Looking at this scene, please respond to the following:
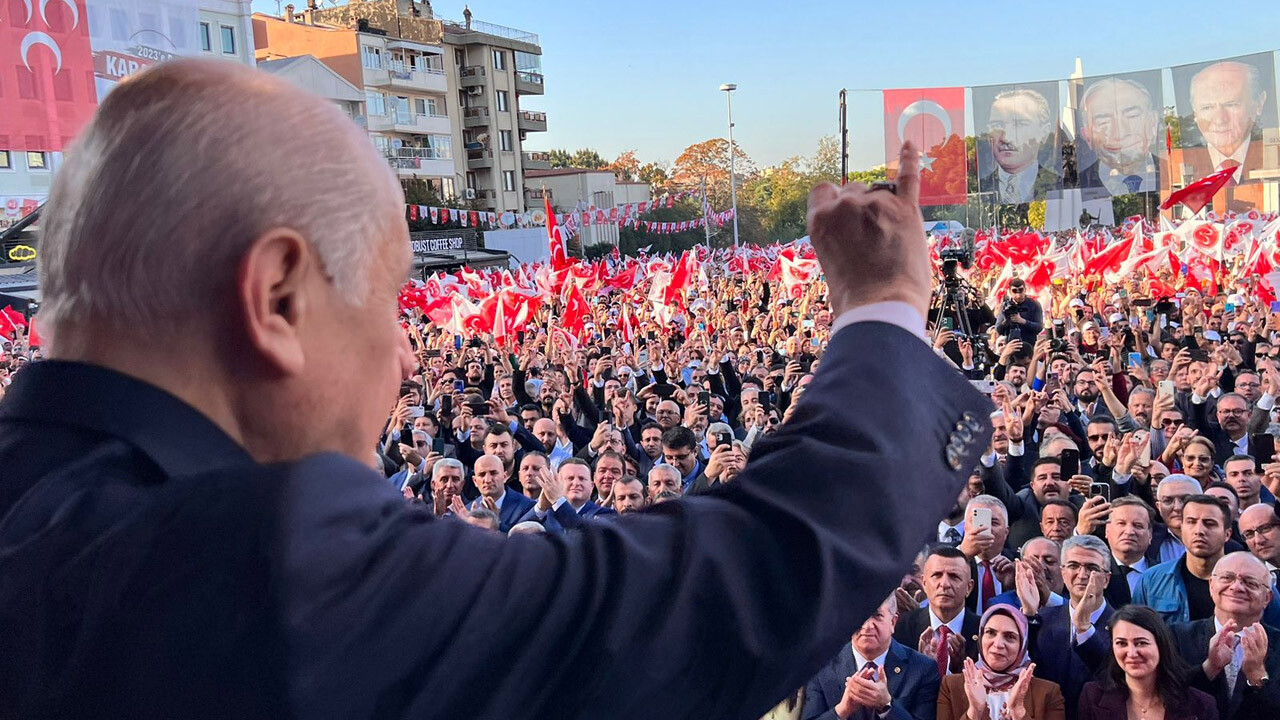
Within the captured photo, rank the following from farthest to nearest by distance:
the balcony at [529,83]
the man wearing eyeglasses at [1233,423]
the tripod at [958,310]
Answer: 1. the balcony at [529,83]
2. the tripod at [958,310]
3. the man wearing eyeglasses at [1233,423]

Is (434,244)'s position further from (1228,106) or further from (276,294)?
(276,294)

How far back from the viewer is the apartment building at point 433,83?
49.7 metres

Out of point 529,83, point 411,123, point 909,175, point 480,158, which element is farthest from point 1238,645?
point 529,83

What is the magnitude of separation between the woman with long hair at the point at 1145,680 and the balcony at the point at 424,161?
154 ft

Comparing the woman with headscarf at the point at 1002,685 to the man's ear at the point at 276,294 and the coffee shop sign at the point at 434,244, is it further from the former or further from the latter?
the coffee shop sign at the point at 434,244

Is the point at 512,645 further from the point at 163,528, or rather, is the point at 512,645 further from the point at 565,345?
the point at 565,345

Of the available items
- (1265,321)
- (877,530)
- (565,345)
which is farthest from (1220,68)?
(877,530)

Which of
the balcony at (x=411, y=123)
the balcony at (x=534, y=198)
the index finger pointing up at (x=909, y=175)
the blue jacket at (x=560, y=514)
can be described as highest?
the balcony at (x=411, y=123)

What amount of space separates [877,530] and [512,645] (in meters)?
0.30

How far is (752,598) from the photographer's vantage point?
84 cm

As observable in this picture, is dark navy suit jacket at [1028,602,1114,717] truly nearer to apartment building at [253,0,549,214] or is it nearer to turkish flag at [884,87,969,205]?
turkish flag at [884,87,969,205]

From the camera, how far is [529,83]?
197 ft

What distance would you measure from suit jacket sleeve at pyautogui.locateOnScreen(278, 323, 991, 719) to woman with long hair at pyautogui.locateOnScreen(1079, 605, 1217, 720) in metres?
3.44

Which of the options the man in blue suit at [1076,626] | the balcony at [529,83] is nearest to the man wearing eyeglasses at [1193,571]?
the man in blue suit at [1076,626]
